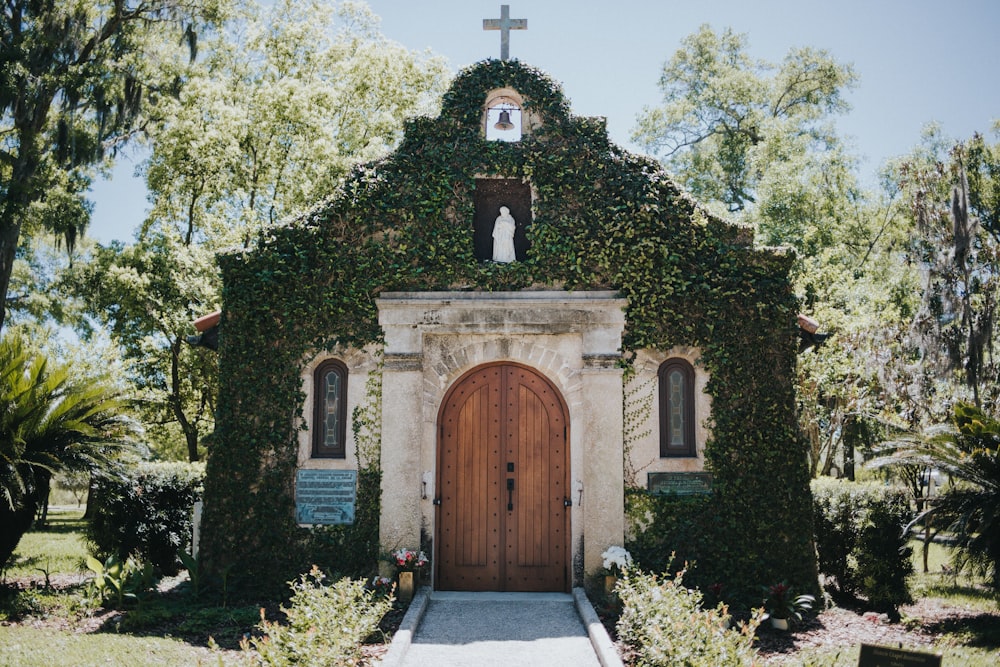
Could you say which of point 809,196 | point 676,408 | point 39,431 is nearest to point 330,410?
point 39,431

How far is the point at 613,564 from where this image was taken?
10266 mm

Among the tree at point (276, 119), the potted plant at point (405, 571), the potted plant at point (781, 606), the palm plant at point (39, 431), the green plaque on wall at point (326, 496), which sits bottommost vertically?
the potted plant at point (781, 606)

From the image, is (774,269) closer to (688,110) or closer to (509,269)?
(509,269)

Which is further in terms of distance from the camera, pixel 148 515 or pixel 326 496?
pixel 148 515

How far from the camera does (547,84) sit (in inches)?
463

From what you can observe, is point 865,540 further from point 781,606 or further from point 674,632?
point 674,632

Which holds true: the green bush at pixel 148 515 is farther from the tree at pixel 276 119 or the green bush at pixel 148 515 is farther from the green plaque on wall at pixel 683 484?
the tree at pixel 276 119

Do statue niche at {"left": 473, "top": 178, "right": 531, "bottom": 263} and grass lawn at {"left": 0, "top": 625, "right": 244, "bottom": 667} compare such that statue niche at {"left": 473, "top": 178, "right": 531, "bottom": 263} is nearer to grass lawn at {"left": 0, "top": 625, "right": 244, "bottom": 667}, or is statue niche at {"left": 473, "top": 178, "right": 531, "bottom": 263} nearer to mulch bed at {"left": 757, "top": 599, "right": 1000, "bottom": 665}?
mulch bed at {"left": 757, "top": 599, "right": 1000, "bottom": 665}

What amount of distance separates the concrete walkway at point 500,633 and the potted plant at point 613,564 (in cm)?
37

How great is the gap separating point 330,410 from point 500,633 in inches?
159

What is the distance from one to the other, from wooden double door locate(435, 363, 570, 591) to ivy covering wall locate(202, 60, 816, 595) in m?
1.14

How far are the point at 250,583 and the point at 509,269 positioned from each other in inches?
219

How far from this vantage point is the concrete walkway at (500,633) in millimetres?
8031

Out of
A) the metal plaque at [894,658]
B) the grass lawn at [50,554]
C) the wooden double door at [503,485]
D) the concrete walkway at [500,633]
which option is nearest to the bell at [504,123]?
the wooden double door at [503,485]
